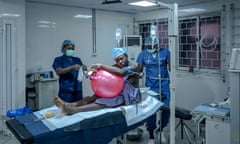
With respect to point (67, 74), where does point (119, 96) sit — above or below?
below

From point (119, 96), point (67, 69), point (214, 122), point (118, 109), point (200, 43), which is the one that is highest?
point (200, 43)

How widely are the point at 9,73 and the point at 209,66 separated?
344cm

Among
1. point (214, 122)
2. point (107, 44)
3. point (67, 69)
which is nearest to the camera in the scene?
point (214, 122)

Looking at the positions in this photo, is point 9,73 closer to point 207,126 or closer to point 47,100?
point 47,100

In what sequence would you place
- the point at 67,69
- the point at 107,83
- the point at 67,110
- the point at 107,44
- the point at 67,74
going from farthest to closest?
the point at 107,44, the point at 67,74, the point at 67,69, the point at 107,83, the point at 67,110

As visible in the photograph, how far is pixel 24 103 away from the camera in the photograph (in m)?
4.34

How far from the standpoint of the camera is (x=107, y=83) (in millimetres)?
2730

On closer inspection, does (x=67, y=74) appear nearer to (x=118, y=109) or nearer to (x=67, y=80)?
(x=67, y=80)

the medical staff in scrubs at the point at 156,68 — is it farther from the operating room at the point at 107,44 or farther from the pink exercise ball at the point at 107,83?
the pink exercise ball at the point at 107,83

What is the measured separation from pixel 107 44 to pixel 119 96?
3.17 meters

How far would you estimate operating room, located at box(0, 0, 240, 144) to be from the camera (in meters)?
4.08

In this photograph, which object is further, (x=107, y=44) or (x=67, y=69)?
(x=107, y=44)

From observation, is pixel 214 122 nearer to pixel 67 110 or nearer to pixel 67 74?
pixel 67 110

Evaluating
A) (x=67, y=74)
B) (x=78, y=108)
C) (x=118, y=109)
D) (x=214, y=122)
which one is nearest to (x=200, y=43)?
(x=214, y=122)
